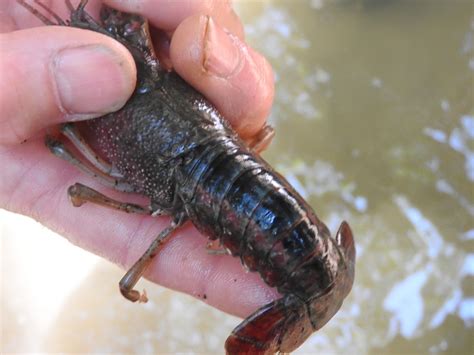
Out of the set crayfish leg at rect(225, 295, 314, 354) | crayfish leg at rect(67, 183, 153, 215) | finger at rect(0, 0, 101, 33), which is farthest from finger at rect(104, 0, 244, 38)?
crayfish leg at rect(225, 295, 314, 354)

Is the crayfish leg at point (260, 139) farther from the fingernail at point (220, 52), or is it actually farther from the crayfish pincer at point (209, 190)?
the fingernail at point (220, 52)

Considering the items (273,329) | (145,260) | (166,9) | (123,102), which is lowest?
(273,329)

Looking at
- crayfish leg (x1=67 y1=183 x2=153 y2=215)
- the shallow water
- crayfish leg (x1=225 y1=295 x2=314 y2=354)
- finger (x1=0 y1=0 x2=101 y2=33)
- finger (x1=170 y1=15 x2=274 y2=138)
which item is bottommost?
the shallow water

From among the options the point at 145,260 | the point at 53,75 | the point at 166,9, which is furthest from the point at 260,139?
the point at 53,75

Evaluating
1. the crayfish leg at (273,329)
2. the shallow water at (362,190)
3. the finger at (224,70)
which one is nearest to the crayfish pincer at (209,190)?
the crayfish leg at (273,329)

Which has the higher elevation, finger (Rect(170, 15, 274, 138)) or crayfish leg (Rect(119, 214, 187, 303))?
finger (Rect(170, 15, 274, 138))

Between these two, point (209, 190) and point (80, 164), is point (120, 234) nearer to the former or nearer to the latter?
point (80, 164)

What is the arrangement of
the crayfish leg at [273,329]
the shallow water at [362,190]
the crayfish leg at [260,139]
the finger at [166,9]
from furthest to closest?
the shallow water at [362,190], the crayfish leg at [260,139], the finger at [166,9], the crayfish leg at [273,329]

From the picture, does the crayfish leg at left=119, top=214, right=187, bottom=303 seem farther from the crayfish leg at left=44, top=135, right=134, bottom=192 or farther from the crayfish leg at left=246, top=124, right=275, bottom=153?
the crayfish leg at left=246, top=124, right=275, bottom=153
